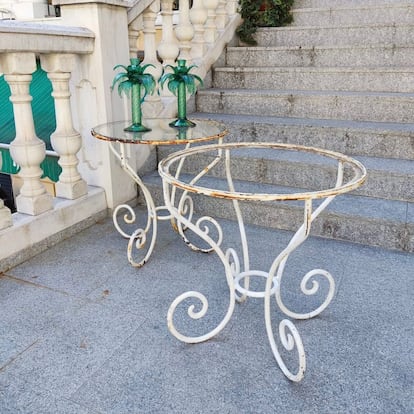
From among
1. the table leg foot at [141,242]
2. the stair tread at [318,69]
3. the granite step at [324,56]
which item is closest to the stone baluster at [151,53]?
the stair tread at [318,69]

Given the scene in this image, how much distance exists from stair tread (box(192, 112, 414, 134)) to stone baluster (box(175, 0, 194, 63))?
0.55 meters

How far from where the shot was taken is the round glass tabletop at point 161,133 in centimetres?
196

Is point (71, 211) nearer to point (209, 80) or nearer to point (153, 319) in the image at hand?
point (153, 319)

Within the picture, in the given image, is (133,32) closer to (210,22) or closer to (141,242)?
(210,22)

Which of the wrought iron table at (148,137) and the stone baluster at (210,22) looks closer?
the wrought iron table at (148,137)

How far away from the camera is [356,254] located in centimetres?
234

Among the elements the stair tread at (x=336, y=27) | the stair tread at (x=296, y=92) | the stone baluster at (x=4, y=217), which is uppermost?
the stair tread at (x=336, y=27)

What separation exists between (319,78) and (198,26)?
114cm

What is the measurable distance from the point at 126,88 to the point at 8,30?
1.95 feet

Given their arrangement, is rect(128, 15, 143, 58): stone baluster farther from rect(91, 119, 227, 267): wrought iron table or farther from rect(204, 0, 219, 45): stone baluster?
rect(204, 0, 219, 45): stone baluster

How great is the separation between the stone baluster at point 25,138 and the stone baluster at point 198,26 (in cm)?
182

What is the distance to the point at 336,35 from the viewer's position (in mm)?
3850

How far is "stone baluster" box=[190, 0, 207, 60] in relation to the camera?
3.59m

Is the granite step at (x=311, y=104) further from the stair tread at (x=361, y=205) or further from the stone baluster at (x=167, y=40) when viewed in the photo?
the stair tread at (x=361, y=205)
